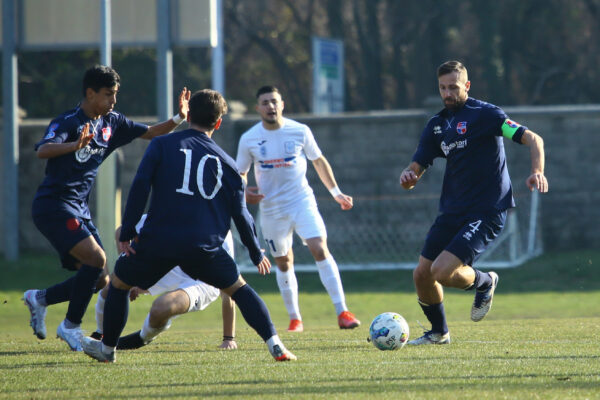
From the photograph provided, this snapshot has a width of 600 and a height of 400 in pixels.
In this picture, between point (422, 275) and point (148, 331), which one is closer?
point (148, 331)

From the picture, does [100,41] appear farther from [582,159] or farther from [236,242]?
[582,159]

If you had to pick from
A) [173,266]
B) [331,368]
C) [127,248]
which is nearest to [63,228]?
[127,248]

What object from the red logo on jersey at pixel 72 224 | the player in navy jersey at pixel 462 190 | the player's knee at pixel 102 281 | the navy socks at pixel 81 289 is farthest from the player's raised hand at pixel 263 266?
the player's knee at pixel 102 281

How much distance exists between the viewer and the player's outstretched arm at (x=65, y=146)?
716 centimetres

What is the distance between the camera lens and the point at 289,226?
1013 centimetres

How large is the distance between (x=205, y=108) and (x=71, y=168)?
1572mm

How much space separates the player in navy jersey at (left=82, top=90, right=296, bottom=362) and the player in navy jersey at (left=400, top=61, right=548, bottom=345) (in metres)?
1.63

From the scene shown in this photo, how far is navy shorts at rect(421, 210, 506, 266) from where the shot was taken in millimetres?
7432

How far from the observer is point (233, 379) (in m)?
5.91

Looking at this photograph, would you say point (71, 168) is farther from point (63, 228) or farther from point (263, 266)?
point (263, 266)

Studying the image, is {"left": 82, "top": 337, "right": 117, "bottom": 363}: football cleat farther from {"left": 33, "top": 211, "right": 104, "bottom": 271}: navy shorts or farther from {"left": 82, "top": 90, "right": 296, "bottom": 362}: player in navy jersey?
{"left": 33, "top": 211, "right": 104, "bottom": 271}: navy shorts

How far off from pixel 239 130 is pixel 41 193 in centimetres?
1077

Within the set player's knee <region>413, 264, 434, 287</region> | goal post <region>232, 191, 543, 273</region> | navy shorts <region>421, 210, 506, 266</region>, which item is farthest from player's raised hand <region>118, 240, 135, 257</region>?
goal post <region>232, 191, 543, 273</region>

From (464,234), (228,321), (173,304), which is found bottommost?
(228,321)
